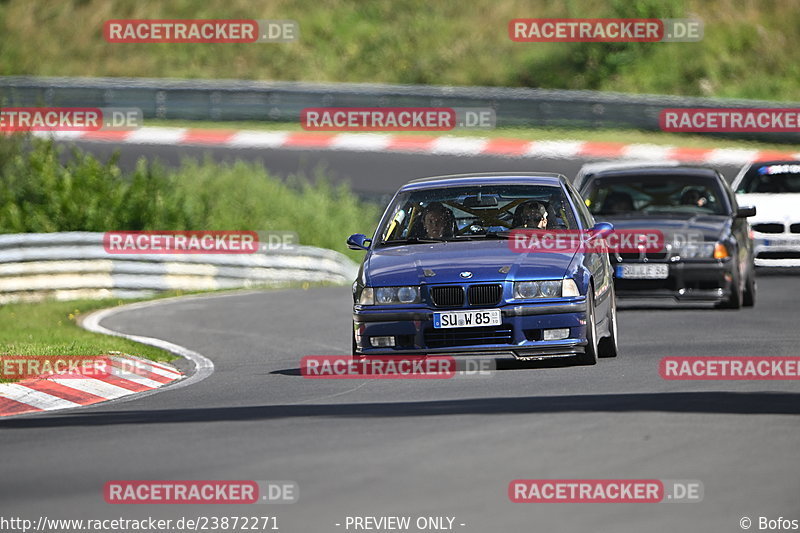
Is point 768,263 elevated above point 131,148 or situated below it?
below

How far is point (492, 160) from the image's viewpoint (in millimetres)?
33250

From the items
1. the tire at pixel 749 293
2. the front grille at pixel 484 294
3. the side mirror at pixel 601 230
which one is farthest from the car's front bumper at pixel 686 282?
the front grille at pixel 484 294

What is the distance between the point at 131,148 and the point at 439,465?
27.1 metres

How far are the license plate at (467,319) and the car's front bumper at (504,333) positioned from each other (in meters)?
0.03

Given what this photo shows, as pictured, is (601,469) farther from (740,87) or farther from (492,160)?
(740,87)

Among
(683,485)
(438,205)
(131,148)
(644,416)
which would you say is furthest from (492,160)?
(683,485)

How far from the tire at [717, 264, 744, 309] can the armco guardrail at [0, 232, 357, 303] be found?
330 inches

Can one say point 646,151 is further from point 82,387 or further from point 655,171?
point 82,387

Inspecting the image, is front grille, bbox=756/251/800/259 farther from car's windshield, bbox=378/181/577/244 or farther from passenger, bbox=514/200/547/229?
passenger, bbox=514/200/547/229

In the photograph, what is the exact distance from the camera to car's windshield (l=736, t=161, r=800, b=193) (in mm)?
23062

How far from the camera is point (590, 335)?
12469mm

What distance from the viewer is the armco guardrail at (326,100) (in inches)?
1377

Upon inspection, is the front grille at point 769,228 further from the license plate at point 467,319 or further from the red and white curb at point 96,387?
the license plate at point 467,319

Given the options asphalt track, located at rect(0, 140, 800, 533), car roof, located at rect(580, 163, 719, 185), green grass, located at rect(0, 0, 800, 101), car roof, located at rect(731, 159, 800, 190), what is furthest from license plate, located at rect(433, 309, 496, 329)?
green grass, located at rect(0, 0, 800, 101)
